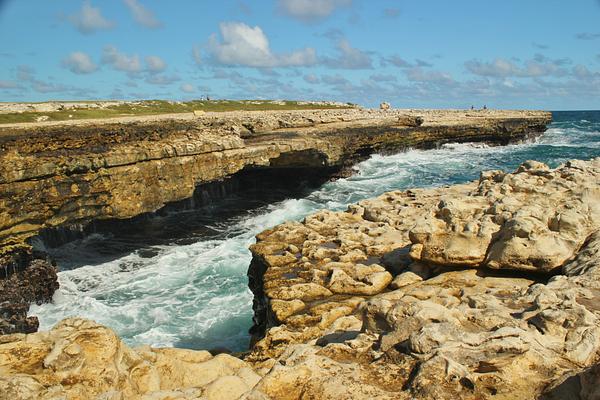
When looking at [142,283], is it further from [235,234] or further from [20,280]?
[235,234]

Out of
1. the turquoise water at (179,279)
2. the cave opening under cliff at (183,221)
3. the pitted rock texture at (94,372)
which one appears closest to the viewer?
the pitted rock texture at (94,372)

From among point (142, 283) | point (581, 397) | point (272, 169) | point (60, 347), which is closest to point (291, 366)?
point (60, 347)

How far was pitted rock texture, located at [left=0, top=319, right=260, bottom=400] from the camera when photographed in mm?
4512

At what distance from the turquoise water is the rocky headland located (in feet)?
6.37

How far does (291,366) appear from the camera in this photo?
5.29 metres

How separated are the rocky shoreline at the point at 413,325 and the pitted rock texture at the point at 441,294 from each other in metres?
0.02

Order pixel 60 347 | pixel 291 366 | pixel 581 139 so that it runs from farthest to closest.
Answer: pixel 581 139 < pixel 291 366 < pixel 60 347

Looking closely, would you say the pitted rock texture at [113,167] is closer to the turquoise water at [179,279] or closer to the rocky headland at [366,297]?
the rocky headland at [366,297]

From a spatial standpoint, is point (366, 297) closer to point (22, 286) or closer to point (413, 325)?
point (413, 325)

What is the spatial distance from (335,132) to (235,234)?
16339 millimetres

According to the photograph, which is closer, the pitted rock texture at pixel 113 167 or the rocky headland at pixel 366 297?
the rocky headland at pixel 366 297

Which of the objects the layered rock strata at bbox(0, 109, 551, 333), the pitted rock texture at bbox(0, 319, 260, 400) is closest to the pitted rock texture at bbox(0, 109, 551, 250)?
the layered rock strata at bbox(0, 109, 551, 333)

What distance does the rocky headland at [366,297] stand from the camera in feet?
15.8

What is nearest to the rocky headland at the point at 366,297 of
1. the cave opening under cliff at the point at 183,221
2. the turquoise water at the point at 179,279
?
the turquoise water at the point at 179,279
